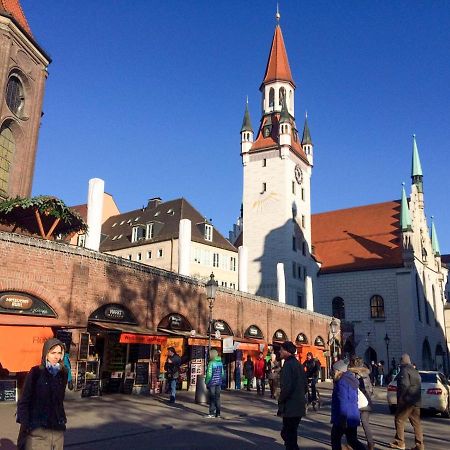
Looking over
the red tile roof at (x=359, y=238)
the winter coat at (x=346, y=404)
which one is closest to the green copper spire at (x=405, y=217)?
the red tile roof at (x=359, y=238)

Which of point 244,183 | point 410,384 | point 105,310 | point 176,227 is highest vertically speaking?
point 244,183

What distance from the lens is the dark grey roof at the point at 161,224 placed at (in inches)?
1928

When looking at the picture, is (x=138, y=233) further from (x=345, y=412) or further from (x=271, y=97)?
(x=345, y=412)

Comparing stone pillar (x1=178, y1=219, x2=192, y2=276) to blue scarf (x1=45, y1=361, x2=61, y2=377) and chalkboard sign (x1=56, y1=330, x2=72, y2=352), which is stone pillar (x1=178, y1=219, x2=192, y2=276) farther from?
blue scarf (x1=45, y1=361, x2=61, y2=377)

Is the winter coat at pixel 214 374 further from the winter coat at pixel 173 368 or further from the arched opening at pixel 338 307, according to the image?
the arched opening at pixel 338 307

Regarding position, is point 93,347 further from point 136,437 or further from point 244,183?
point 244,183

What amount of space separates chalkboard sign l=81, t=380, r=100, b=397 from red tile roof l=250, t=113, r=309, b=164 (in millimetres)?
42529

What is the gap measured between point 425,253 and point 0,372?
54.8 m

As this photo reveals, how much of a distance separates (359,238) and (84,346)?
159 feet

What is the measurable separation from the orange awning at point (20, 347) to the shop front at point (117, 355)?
9.27 feet

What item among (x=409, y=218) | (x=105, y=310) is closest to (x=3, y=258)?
(x=105, y=310)

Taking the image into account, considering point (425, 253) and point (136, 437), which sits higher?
point (425, 253)

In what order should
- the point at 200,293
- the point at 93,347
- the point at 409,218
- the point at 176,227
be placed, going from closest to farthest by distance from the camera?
the point at 93,347 < the point at 200,293 < the point at 176,227 < the point at 409,218

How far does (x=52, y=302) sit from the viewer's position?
54.5ft
